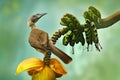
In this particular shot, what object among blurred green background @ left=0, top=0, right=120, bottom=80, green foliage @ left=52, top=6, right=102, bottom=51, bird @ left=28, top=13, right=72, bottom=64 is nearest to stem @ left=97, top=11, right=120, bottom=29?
green foliage @ left=52, top=6, right=102, bottom=51

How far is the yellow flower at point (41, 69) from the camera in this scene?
0.77 meters

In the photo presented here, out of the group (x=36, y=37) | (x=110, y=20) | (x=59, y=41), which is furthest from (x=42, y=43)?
(x=59, y=41)

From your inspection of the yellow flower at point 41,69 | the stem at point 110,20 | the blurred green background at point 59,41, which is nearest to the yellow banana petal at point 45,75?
the yellow flower at point 41,69

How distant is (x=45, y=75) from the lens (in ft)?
2.50

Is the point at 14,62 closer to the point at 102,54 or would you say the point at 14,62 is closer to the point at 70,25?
the point at 102,54

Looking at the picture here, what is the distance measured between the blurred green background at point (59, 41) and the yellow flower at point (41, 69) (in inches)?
15.4

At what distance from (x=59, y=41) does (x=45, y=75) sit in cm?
44

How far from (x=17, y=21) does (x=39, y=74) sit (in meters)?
0.55

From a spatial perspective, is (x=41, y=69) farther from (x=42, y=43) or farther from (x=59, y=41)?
(x=59, y=41)

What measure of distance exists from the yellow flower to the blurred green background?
39 centimetres

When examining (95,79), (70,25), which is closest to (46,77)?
(70,25)

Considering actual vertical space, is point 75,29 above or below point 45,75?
above

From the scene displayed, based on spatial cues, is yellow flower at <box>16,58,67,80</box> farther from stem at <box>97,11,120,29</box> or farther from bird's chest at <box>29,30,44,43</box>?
stem at <box>97,11,120,29</box>

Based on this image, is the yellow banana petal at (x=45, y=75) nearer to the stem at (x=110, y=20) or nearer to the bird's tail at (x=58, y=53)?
the bird's tail at (x=58, y=53)
